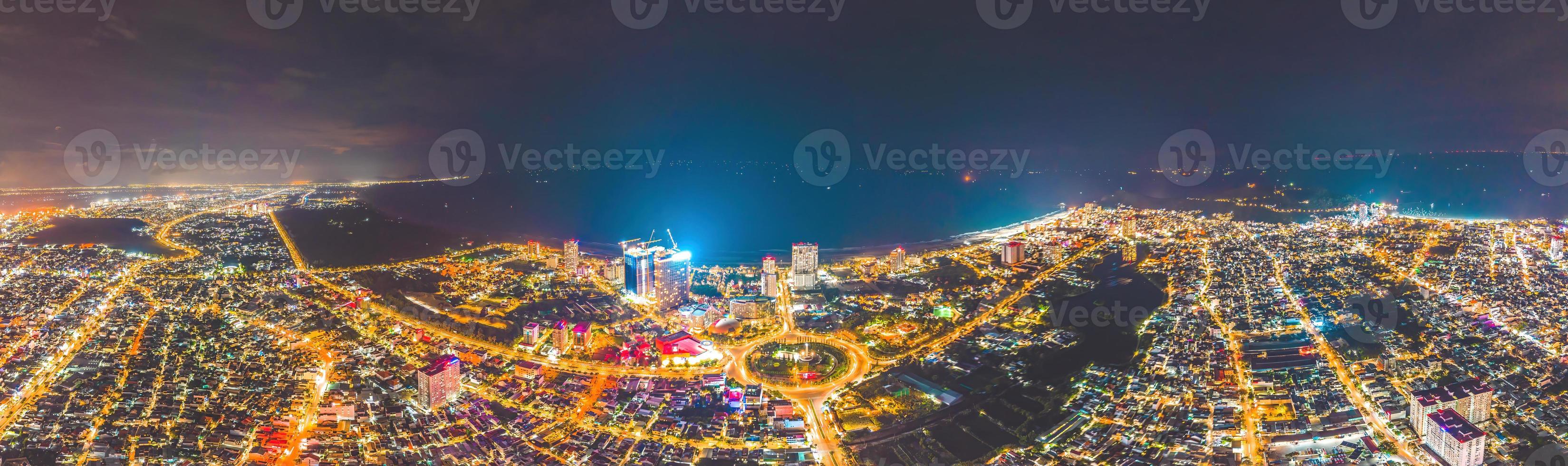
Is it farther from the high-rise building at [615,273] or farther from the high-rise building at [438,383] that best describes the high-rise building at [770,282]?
the high-rise building at [438,383]

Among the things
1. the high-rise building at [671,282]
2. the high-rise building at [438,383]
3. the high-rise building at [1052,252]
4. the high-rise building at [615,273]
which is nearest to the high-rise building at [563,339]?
the high-rise building at [438,383]

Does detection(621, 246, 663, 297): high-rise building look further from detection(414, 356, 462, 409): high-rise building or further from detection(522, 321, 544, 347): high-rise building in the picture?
detection(414, 356, 462, 409): high-rise building

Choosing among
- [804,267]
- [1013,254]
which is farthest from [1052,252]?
[804,267]

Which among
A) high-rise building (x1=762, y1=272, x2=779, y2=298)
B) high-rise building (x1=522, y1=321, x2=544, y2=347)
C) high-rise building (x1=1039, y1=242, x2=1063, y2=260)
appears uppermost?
high-rise building (x1=1039, y1=242, x2=1063, y2=260)

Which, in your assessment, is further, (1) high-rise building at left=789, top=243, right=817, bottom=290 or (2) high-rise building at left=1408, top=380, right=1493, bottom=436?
(1) high-rise building at left=789, top=243, right=817, bottom=290

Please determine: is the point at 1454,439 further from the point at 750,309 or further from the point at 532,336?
the point at 532,336

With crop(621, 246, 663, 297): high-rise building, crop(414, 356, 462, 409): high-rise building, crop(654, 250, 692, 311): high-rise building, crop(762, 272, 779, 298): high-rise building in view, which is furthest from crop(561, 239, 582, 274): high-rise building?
crop(414, 356, 462, 409): high-rise building
